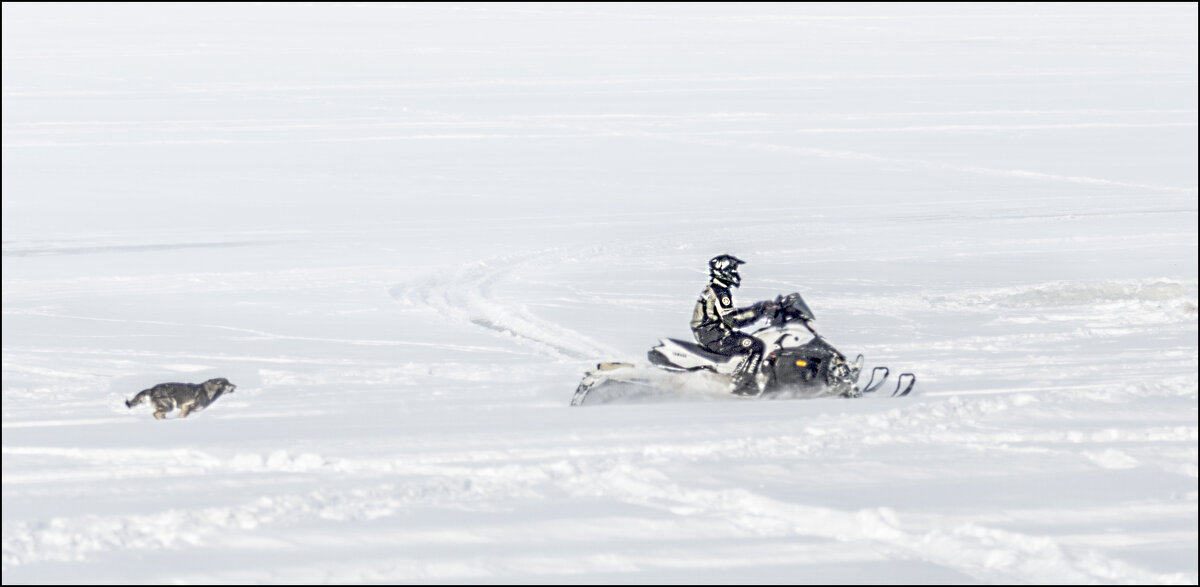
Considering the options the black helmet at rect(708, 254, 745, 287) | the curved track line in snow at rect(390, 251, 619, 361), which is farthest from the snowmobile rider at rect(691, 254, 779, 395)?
the curved track line in snow at rect(390, 251, 619, 361)

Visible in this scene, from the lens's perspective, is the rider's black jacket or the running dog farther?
the rider's black jacket

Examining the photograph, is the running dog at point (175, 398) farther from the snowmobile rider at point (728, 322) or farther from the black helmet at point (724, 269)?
the black helmet at point (724, 269)

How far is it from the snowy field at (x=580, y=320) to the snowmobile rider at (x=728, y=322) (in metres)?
0.54

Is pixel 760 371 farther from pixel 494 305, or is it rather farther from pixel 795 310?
pixel 494 305

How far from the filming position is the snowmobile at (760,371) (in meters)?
8.51

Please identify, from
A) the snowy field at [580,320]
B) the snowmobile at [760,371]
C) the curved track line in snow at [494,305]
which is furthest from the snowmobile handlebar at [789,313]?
the curved track line in snow at [494,305]

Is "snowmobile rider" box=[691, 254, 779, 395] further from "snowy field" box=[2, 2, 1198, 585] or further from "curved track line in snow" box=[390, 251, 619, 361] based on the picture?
"curved track line in snow" box=[390, 251, 619, 361]

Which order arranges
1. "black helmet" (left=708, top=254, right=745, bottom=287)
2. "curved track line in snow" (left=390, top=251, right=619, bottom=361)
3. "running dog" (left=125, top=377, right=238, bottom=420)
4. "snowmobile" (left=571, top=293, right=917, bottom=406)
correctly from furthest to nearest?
"curved track line in snow" (left=390, top=251, right=619, bottom=361), "black helmet" (left=708, top=254, right=745, bottom=287), "snowmobile" (left=571, top=293, right=917, bottom=406), "running dog" (left=125, top=377, right=238, bottom=420)

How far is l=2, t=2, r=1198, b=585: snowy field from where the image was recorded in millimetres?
5715

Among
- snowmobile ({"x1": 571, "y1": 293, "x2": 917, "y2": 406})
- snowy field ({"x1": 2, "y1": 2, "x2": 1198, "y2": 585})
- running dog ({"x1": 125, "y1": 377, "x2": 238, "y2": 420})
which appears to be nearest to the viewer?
snowy field ({"x1": 2, "y1": 2, "x2": 1198, "y2": 585})

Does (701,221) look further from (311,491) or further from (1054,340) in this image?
(311,491)

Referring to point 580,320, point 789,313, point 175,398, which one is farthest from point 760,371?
point 580,320

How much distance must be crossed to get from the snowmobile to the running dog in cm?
198

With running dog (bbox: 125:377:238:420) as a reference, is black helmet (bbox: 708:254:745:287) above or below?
→ above
